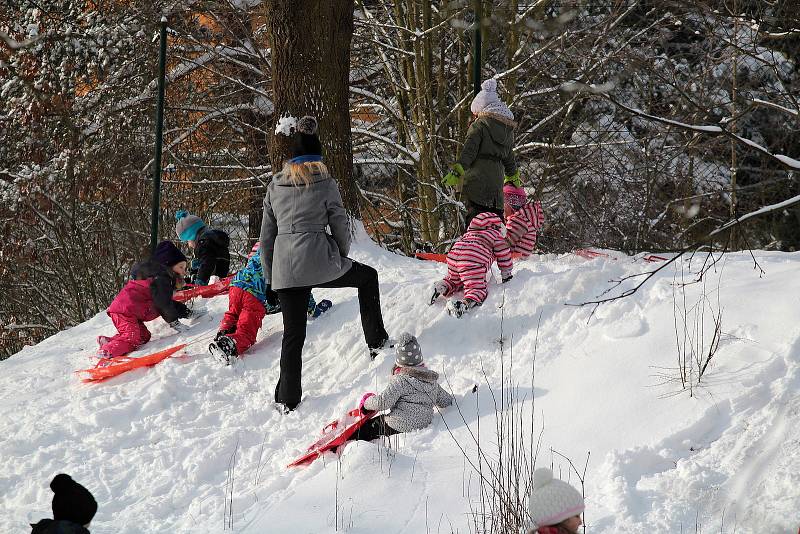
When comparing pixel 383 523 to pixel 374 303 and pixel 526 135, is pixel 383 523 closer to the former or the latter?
pixel 374 303

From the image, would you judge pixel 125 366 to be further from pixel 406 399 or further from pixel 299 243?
pixel 406 399

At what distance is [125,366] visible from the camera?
21.1ft

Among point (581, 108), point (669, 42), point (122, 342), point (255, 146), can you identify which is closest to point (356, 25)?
point (255, 146)

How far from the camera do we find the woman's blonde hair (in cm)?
561

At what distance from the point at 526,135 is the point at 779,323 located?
6.06 meters

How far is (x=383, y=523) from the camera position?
4.08 metres

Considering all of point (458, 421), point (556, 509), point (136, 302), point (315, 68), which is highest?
point (315, 68)

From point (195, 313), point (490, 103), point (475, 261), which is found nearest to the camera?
point (475, 261)

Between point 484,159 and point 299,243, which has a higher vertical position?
point 484,159

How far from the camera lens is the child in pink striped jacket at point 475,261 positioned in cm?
605

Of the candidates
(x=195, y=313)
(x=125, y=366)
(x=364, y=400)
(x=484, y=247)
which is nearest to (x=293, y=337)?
(x=364, y=400)

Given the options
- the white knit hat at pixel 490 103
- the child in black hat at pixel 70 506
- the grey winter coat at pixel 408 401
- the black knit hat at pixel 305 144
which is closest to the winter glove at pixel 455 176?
the white knit hat at pixel 490 103

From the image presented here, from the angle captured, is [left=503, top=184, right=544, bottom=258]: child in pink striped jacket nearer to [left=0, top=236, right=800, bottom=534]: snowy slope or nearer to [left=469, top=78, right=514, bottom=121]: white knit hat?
[left=0, top=236, right=800, bottom=534]: snowy slope

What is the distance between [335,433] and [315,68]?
3.66 m
